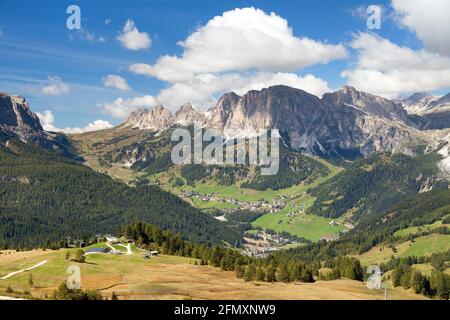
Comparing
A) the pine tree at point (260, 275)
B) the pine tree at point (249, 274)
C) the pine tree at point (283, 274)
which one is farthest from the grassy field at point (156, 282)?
the pine tree at point (283, 274)

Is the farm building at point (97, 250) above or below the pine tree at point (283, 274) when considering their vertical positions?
above

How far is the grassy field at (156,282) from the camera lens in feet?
400

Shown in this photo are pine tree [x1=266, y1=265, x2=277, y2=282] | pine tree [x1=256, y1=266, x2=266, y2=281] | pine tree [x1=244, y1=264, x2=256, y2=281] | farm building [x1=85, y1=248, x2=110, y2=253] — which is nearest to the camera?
pine tree [x1=244, y1=264, x2=256, y2=281]

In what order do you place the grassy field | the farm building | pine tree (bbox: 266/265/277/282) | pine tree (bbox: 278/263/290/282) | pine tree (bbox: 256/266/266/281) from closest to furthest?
the grassy field < pine tree (bbox: 256/266/266/281) < pine tree (bbox: 266/265/277/282) < pine tree (bbox: 278/263/290/282) < the farm building

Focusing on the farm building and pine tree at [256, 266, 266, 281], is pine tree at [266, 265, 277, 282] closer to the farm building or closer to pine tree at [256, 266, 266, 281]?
pine tree at [256, 266, 266, 281]

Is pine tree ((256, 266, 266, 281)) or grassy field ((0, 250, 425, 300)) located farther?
pine tree ((256, 266, 266, 281))

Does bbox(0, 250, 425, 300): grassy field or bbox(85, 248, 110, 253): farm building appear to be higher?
bbox(85, 248, 110, 253): farm building

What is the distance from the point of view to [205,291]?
420ft

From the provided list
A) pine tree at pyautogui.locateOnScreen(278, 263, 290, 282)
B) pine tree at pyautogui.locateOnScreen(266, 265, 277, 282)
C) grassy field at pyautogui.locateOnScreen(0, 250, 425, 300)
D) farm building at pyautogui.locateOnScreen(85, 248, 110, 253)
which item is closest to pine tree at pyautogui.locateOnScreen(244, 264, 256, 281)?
grassy field at pyautogui.locateOnScreen(0, 250, 425, 300)

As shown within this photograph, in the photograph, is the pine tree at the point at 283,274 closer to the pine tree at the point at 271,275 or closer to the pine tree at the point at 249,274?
the pine tree at the point at 271,275

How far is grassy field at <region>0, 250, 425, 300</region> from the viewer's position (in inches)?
4806

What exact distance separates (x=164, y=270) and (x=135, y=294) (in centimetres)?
4643
